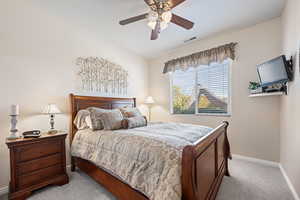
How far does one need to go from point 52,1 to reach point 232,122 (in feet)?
13.6

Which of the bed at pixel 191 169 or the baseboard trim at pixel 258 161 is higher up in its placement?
the bed at pixel 191 169

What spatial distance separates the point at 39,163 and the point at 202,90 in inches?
143

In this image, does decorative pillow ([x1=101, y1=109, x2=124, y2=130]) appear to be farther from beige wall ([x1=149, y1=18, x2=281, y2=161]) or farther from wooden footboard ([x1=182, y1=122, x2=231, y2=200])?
beige wall ([x1=149, y1=18, x2=281, y2=161])

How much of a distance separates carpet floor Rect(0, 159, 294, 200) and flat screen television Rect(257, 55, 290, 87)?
1553mm

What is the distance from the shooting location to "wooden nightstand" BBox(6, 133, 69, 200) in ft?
5.66

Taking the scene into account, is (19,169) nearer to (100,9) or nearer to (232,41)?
(100,9)

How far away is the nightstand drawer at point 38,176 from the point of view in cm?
179

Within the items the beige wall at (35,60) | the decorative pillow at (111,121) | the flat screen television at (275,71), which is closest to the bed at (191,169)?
the beige wall at (35,60)

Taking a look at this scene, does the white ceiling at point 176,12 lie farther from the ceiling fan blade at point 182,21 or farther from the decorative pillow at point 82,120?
the decorative pillow at point 82,120

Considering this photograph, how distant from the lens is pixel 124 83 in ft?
12.6

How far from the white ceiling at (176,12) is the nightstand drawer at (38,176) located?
8.60 ft

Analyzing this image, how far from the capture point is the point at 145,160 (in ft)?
4.50

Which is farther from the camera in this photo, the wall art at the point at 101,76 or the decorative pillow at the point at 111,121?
the wall art at the point at 101,76

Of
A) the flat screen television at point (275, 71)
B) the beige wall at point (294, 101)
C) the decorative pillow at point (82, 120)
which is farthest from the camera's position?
the decorative pillow at point (82, 120)
